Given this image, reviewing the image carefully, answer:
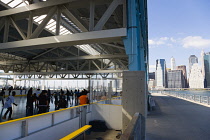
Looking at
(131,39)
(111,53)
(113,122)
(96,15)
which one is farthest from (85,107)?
(111,53)

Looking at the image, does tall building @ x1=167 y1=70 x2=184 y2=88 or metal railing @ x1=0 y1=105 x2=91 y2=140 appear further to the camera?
tall building @ x1=167 y1=70 x2=184 y2=88

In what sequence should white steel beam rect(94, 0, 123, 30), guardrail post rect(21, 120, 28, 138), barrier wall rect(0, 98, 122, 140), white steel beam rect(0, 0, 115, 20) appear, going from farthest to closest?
1. white steel beam rect(0, 0, 115, 20)
2. white steel beam rect(94, 0, 123, 30)
3. guardrail post rect(21, 120, 28, 138)
4. barrier wall rect(0, 98, 122, 140)

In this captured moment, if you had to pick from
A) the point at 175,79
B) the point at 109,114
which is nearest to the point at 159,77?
the point at 175,79

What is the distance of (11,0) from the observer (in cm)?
967

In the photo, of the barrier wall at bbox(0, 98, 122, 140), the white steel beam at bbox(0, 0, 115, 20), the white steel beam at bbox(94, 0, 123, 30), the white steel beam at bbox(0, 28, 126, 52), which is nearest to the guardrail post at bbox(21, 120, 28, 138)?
the barrier wall at bbox(0, 98, 122, 140)

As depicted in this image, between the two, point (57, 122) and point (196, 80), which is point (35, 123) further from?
point (196, 80)

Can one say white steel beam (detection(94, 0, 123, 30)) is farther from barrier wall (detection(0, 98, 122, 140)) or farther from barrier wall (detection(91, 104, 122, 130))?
barrier wall (detection(91, 104, 122, 130))

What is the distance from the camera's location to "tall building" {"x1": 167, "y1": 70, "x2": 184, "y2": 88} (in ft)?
569

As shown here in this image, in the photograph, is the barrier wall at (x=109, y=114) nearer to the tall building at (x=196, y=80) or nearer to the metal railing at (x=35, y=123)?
the metal railing at (x=35, y=123)

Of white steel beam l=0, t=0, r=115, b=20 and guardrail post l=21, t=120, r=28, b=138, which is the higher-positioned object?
white steel beam l=0, t=0, r=115, b=20

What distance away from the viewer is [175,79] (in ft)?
580

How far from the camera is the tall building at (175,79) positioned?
173375 millimetres

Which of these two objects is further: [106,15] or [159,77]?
[159,77]

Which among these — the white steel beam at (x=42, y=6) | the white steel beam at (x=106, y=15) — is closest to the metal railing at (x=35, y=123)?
the white steel beam at (x=106, y=15)
